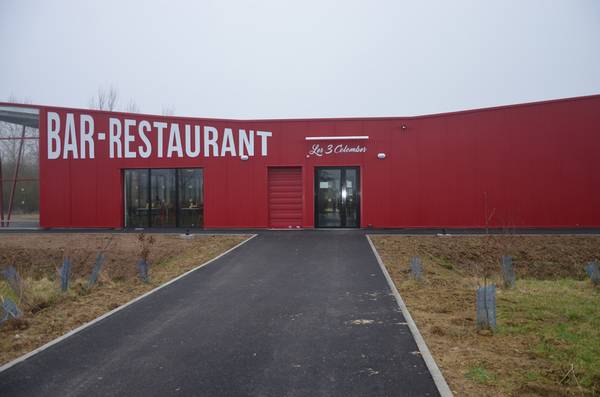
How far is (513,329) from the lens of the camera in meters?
5.92

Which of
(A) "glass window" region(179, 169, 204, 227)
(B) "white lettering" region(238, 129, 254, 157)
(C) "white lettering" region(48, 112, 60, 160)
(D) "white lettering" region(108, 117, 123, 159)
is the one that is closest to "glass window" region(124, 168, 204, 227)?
(A) "glass window" region(179, 169, 204, 227)

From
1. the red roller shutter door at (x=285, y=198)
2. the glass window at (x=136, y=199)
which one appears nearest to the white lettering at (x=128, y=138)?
the glass window at (x=136, y=199)

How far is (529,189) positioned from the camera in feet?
54.9

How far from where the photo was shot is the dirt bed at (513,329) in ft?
14.1

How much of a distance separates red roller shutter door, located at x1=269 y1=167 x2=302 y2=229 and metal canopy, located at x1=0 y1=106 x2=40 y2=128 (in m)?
11.4

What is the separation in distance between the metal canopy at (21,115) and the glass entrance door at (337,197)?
1325cm

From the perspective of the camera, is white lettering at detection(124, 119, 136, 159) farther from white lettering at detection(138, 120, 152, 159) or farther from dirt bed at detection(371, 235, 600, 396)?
dirt bed at detection(371, 235, 600, 396)

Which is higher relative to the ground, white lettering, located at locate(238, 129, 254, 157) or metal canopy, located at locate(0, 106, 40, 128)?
metal canopy, located at locate(0, 106, 40, 128)

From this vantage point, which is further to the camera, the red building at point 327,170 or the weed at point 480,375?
the red building at point 327,170

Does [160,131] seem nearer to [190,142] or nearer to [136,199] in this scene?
[190,142]

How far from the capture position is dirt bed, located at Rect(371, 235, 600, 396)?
4.29 m

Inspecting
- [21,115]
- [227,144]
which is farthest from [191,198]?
[21,115]

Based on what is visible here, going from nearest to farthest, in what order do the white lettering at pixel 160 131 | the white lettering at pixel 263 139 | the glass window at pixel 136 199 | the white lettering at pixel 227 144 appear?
the white lettering at pixel 263 139 < the white lettering at pixel 227 144 < the white lettering at pixel 160 131 < the glass window at pixel 136 199

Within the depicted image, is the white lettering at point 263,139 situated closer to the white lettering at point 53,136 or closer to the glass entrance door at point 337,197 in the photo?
the glass entrance door at point 337,197
